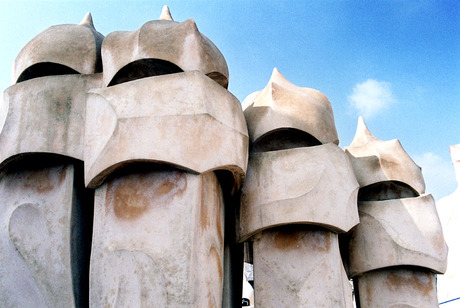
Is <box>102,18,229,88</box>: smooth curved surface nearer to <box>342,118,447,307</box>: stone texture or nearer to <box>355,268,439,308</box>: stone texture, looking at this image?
<box>342,118,447,307</box>: stone texture

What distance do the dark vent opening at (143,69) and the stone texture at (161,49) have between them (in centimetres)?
1

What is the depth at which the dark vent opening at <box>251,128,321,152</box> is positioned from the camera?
5.71 m

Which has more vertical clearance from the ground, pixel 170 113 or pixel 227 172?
pixel 170 113

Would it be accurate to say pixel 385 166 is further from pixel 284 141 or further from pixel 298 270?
pixel 298 270

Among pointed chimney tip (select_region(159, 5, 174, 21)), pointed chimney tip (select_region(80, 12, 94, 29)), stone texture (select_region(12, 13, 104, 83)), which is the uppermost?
pointed chimney tip (select_region(159, 5, 174, 21))

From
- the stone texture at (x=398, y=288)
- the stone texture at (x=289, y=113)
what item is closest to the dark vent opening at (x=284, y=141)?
the stone texture at (x=289, y=113)

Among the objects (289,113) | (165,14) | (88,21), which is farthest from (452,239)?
(88,21)

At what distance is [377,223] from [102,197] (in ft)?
12.4

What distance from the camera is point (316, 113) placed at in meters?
5.68

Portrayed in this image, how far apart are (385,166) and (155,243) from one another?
399cm

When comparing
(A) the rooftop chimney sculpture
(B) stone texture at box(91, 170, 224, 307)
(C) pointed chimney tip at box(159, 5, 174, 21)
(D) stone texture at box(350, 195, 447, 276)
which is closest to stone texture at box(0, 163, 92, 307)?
(A) the rooftop chimney sculpture

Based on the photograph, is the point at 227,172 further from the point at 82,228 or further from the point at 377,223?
the point at 377,223

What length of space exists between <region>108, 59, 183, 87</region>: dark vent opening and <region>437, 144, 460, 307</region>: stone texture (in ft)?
33.6

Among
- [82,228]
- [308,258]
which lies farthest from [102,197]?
[308,258]
